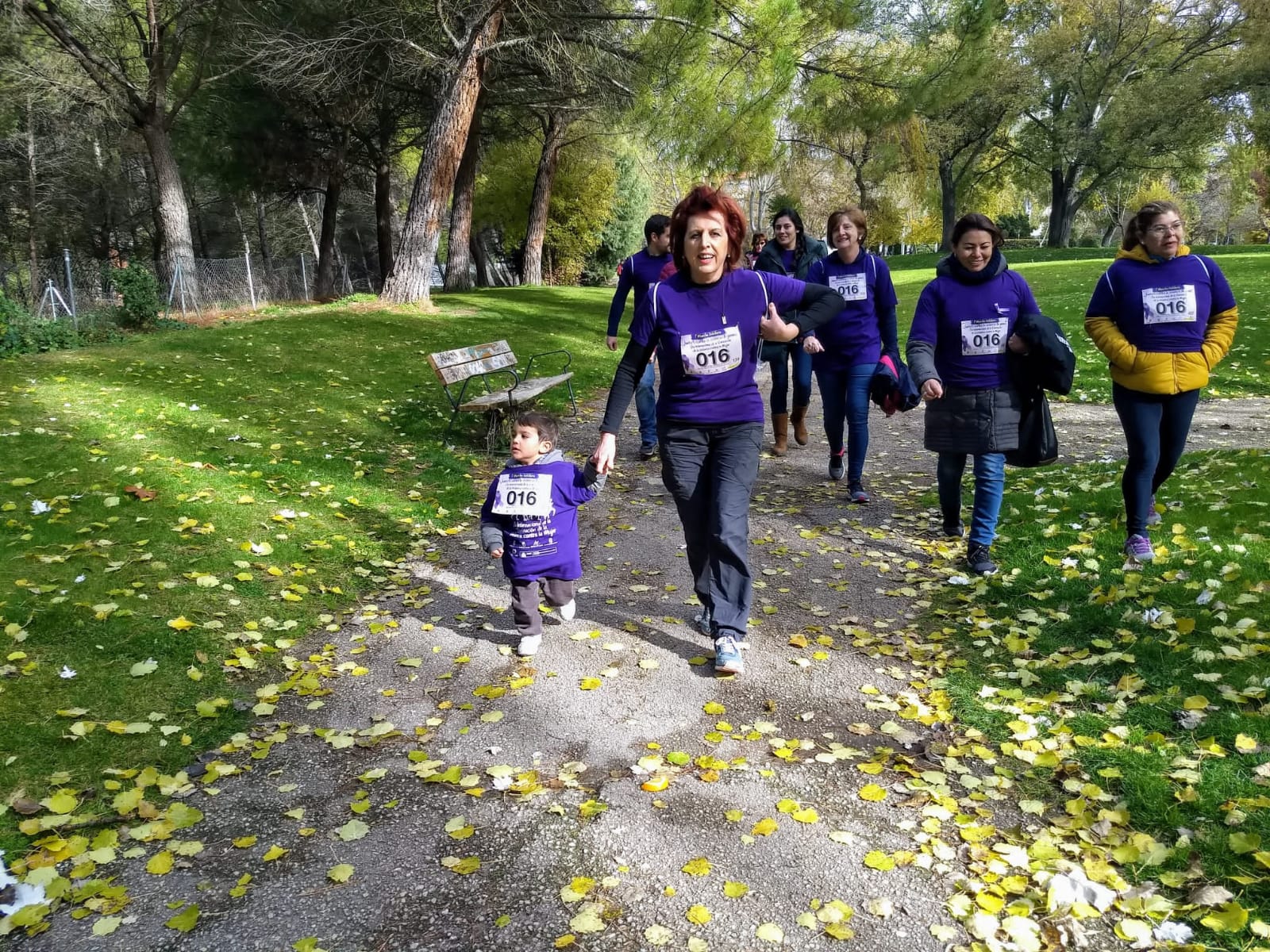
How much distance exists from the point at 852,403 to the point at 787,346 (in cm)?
139

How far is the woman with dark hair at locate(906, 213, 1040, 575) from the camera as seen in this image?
4.89 metres

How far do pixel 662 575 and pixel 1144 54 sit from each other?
43.3 metres

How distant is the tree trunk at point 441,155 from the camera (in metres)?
15.6

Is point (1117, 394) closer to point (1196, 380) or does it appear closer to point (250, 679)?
point (1196, 380)

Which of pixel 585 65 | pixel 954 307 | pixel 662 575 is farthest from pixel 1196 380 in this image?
pixel 585 65

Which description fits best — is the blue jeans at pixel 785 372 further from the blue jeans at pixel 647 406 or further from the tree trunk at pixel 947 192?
the tree trunk at pixel 947 192

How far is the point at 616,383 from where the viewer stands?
13.2 ft

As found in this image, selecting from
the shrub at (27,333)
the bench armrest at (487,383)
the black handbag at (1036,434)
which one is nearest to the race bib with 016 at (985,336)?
the black handbag at (1036,434)

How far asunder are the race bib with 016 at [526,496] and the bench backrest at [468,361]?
4439 mm

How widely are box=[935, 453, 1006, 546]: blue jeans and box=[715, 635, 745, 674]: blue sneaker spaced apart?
2013 mm

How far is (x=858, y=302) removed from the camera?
6.45 meters

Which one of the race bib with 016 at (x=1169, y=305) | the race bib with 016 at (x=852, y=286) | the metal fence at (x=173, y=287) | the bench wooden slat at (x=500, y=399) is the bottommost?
the bench wooden slat at (x=500, y=399)

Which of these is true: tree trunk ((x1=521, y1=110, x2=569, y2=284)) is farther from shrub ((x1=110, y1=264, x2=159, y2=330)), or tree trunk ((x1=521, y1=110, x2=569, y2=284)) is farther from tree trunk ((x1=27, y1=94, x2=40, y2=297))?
tree trunk ((x1=27, y1=94, x2=40, y2=297))

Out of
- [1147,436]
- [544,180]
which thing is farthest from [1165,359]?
[544,180]
